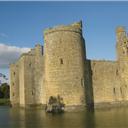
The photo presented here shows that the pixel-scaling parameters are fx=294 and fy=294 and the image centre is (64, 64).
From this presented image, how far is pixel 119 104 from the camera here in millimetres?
32438

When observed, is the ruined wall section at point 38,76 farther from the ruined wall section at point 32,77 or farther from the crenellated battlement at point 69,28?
the crenellated battlement at point 69,28

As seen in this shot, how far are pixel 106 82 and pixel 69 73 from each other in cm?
764

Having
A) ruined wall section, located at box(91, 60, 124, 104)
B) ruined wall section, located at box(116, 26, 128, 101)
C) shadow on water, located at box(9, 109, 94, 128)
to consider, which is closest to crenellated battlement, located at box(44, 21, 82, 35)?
ruined wall section, located at box(91, 60, 124, 104)

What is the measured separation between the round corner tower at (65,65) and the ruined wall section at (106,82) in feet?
15.6

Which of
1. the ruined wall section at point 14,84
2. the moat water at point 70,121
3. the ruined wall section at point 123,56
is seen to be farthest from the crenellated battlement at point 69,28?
the ruined wall section at point 14,84

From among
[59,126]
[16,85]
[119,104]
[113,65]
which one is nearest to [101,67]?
[113,65]

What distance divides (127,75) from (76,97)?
10621 millimetres

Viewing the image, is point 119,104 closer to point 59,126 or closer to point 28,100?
point 28,100

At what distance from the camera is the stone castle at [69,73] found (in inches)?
976

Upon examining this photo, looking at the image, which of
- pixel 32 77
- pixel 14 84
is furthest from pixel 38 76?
pixel 14 84

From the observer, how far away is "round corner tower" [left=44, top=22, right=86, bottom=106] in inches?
967

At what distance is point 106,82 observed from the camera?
3106 cm

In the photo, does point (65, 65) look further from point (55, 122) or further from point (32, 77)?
point (32, 77)

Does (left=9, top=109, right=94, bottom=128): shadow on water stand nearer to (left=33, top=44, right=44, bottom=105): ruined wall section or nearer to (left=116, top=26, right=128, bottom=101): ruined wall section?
(left=33, top=44, right=44, bottom=105): ruined wall section
